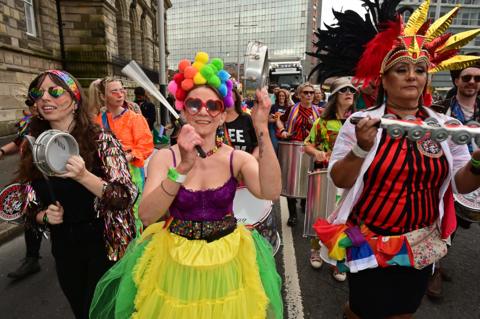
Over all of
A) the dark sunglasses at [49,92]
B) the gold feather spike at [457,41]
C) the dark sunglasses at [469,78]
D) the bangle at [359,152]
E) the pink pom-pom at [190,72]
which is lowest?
the bangle at [359,152]

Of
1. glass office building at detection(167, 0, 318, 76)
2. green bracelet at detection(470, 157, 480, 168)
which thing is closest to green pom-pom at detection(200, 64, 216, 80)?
green bracelet at detection(470, 157, 480, 168)

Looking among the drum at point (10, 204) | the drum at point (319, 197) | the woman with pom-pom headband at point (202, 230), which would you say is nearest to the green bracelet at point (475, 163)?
the woman with pom-pom headband at point (202, 230)

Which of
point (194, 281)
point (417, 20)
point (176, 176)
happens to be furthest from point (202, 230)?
point (417, 20)

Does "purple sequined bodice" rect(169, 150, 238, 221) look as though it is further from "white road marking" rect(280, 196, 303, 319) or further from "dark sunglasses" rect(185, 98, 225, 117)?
"white road marking" rect(280, 196, 303, 319)

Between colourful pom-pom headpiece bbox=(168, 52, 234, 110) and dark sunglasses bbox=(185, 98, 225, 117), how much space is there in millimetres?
75

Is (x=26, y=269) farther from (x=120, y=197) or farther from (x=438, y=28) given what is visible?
(x=438, y=28)

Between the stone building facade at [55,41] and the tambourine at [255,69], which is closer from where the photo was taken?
the tambourine at [255,69]

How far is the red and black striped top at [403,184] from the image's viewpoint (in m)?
1.74

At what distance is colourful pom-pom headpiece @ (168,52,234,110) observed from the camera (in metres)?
1.60

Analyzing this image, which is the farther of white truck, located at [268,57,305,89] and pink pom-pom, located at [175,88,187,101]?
white truck, located at [268,57,305,89]

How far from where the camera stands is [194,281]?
1.56 metres

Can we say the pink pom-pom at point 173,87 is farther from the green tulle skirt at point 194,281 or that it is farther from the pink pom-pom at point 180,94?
the green tulle skirt at point 194,281

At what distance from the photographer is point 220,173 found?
5.73 feet

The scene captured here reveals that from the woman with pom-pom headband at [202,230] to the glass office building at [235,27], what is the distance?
6890 cm
